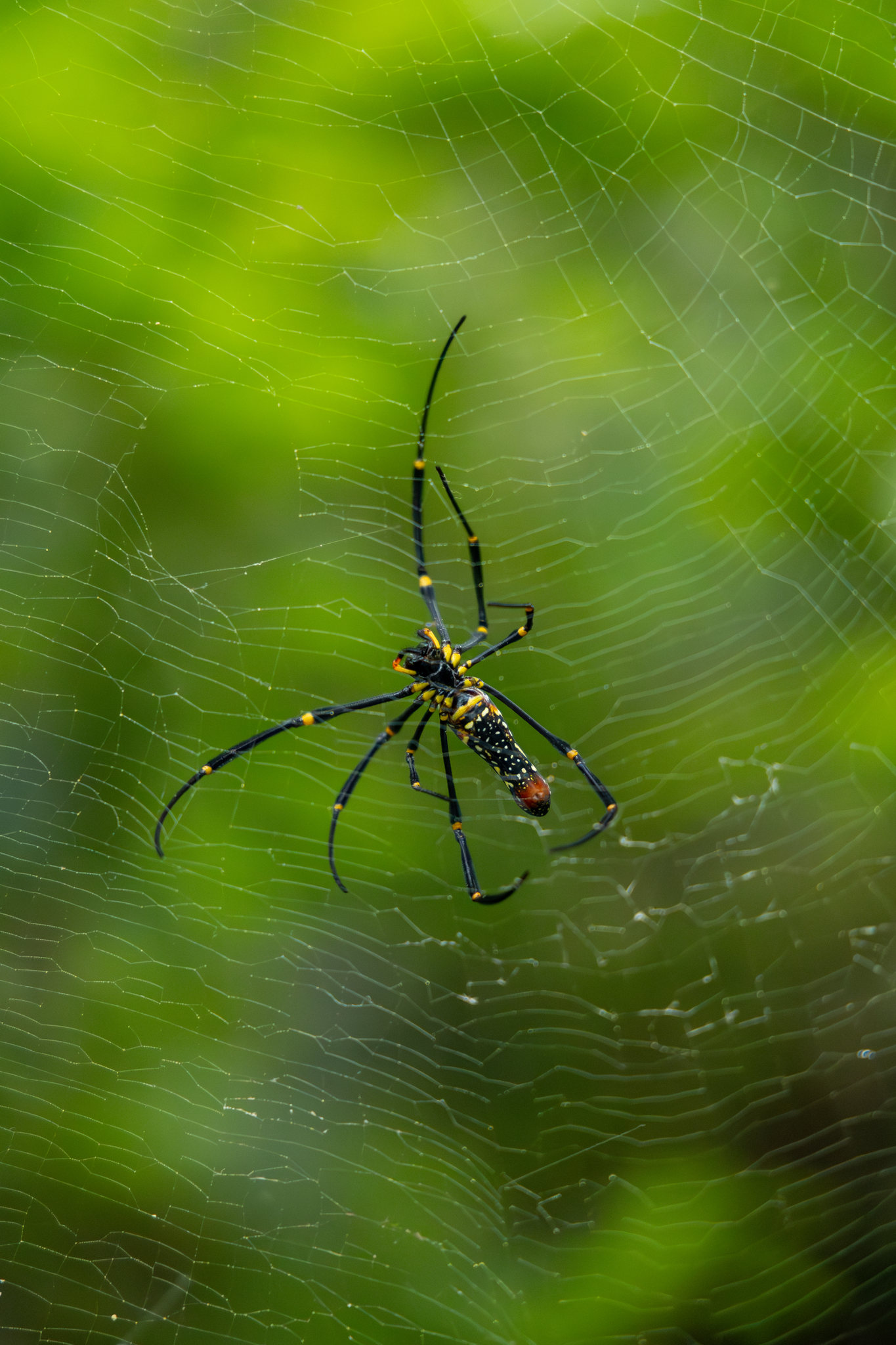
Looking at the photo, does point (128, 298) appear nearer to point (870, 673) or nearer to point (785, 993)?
point (870, 673)

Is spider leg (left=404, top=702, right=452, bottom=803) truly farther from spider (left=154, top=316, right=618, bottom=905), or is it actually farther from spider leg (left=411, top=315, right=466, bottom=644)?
spider leg (left=411, top=315, right=466, bottom=644)

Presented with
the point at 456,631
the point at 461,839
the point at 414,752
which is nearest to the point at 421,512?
the point at 456,631

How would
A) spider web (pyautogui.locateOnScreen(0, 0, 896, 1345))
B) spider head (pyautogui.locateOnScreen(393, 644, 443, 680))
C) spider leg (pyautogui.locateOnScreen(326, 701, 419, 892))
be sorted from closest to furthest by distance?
spider web (pyautogui.locateOnScreen(0, 0, 896, 1345)), spider head (pyautogui.locateOnScreen(393, 644, 443, 680)), spider leg (pyautogui.locateOnScreen(326, 701, 419, 892))

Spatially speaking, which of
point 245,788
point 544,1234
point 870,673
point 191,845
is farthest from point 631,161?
point 544,1234

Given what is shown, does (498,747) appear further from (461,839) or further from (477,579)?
(477,579)

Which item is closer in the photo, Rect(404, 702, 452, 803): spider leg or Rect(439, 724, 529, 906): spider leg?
Rect(404, 702, 452, 803): spider leg

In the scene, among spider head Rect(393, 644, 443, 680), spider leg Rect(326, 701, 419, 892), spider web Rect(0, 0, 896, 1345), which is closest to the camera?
spider web Rect(0, 0, 896, 1345)

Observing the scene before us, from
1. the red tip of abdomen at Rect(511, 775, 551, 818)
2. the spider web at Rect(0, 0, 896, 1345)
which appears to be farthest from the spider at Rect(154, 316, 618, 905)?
the spider web at Rect(0, 0, 896, 1345)

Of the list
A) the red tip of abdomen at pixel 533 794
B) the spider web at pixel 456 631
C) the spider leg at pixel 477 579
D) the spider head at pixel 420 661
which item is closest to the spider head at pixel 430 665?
the spider head at pixel 420 661
